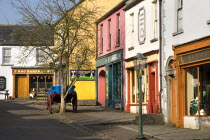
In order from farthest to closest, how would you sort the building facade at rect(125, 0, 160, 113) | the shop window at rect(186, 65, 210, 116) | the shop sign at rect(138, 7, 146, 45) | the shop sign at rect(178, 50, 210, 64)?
the shop sign at rect(138, 7, 146, 45) < the building facade at rect(125, 0, 160, 113) < the shop window at rect(186, 65, 210, 116) < the shop sign at rect(178, 50, 210, 64)

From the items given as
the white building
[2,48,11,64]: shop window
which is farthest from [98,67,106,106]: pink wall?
[2,48,11,64]: shop window

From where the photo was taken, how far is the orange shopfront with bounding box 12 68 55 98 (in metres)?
56.2

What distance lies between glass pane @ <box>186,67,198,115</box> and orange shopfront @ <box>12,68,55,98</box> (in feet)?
123

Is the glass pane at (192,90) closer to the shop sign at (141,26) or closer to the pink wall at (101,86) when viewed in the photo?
the shop sign at (141,26)

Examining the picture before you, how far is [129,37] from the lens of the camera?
29.1 meters

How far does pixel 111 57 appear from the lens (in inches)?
1304

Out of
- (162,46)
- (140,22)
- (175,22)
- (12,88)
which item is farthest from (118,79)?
(12,88)

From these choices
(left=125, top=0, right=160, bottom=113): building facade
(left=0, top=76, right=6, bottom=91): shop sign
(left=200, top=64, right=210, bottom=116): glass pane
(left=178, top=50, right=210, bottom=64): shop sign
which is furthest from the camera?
(left=0, top=76, right=6, bottom=91): shop sign

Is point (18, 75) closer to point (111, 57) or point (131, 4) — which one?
point (111, 57)

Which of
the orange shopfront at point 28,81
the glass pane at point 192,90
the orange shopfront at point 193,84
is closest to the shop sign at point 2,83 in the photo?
the orange shopfront at point 28,81

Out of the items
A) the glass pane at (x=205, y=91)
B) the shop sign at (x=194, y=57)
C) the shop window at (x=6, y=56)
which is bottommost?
the glass pane at (x=205, y=91)

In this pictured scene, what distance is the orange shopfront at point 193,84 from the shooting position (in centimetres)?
1817

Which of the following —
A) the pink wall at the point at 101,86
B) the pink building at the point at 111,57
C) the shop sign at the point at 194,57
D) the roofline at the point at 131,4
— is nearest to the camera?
the shop sign at the point at 194,57

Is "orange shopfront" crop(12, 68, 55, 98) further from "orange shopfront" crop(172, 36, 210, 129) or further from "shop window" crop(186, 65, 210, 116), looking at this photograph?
"shop window" crop(186, 65, 210, 116)
